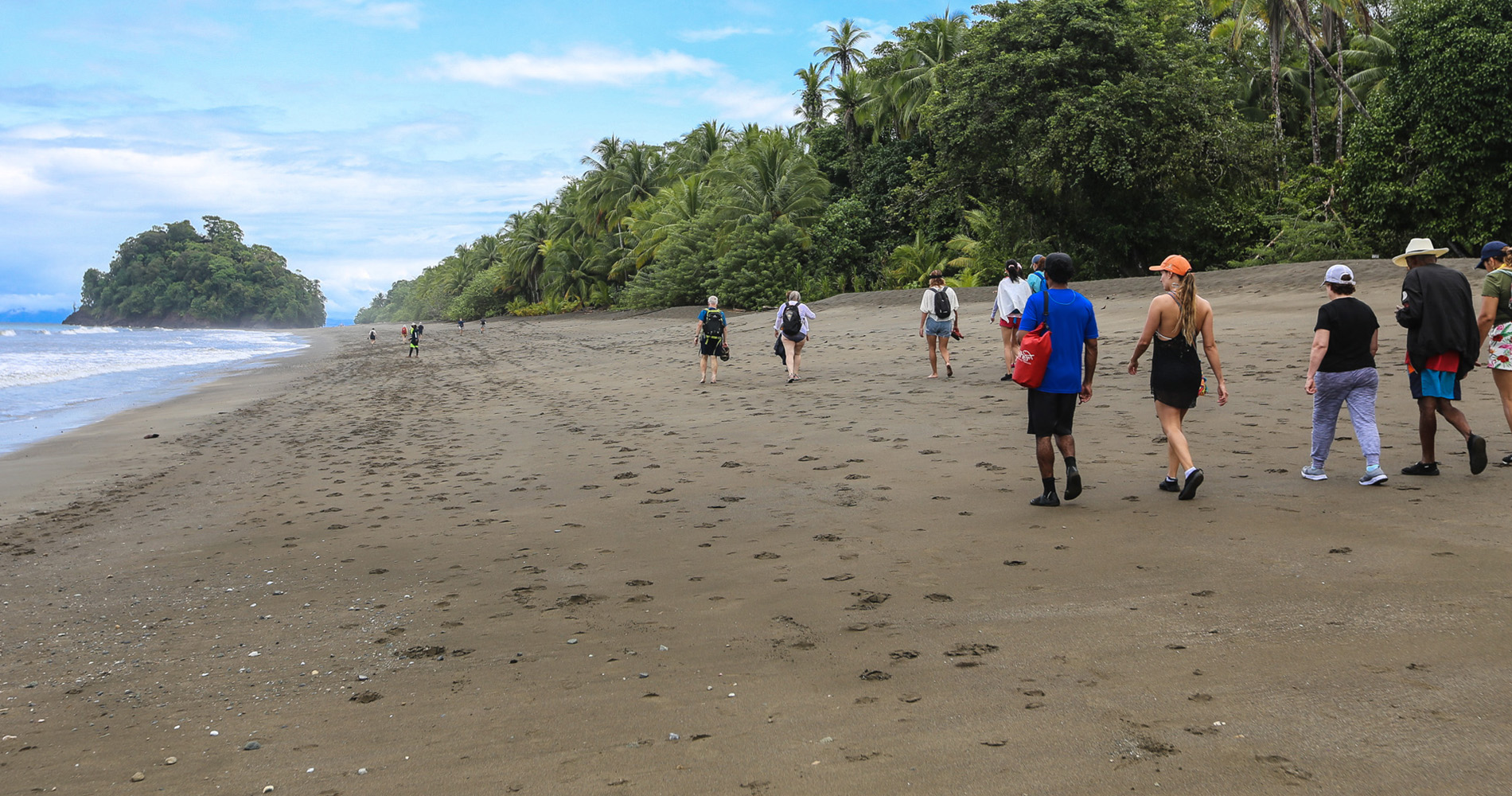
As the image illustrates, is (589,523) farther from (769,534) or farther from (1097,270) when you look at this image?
(1097,270)

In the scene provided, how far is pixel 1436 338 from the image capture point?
19.2ft

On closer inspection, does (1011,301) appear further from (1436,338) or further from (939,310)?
(1436,338)

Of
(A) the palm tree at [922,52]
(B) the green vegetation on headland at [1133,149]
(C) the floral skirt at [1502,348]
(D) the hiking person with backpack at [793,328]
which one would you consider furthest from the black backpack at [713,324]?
(A) the palm tree at [922,52]

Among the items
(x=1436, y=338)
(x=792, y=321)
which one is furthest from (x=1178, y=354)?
(x=792, y=321)

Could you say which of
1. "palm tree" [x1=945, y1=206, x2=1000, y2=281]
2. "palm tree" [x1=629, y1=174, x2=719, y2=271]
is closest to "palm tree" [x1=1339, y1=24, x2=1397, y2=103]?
"palm tree" [x1=945, y1=206, x2=1000, y2=281]

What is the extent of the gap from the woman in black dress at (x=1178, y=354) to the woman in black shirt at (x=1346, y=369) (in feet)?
2.14

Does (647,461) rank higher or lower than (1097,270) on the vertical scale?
lower

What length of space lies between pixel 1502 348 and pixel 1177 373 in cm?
229

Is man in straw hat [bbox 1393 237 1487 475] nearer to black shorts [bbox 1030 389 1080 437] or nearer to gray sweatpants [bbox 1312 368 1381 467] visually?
gray sweatpants [bbox 1312 368 1381 467]

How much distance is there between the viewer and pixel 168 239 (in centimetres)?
13038

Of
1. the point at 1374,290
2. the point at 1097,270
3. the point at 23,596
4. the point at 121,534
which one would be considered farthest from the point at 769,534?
the point at 1097,270

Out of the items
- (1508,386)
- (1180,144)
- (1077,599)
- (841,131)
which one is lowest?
(1077,599)

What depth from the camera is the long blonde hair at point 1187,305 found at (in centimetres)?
551

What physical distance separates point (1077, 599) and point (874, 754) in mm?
1600
